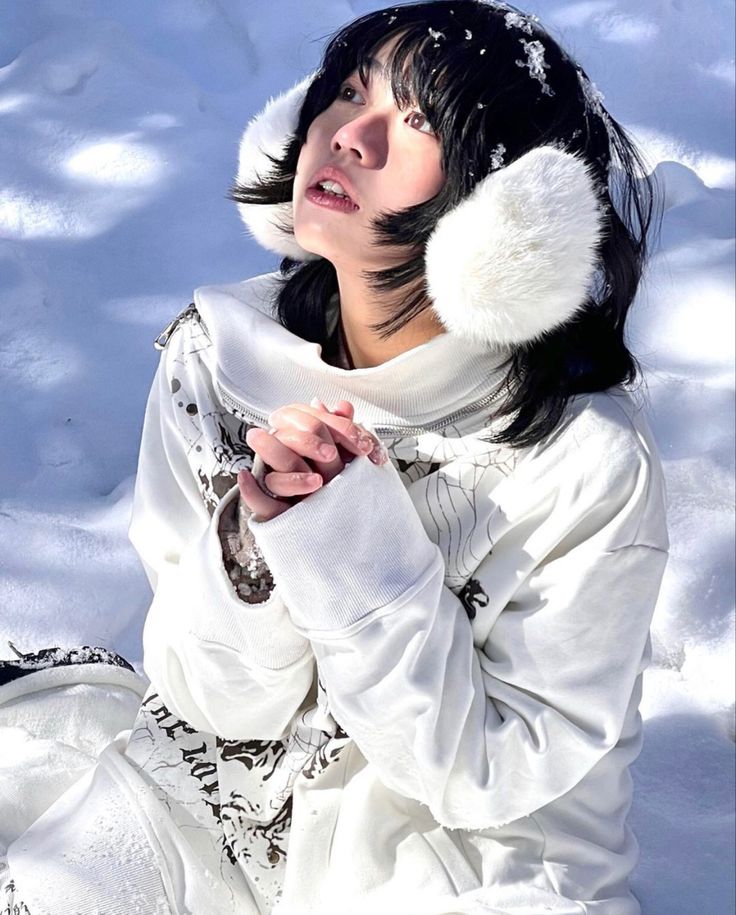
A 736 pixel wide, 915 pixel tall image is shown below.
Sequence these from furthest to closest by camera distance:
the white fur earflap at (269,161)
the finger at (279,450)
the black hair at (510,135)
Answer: the white fur earflap at (269,161) → the black hair at (510,135) → the finger at (279,450)

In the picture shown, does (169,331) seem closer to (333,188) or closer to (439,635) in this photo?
(333,188)

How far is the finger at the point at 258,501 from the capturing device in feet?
3.22

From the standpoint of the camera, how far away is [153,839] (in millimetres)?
1155

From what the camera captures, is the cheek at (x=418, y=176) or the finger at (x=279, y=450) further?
the cheek at (x=418, y=176)

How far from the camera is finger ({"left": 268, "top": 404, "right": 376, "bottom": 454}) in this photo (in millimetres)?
967

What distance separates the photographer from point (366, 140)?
108 centimetres

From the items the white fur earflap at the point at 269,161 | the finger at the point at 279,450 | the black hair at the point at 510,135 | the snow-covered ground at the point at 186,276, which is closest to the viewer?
the finger at the point at 279,450

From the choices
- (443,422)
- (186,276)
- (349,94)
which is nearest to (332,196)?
(349,94)

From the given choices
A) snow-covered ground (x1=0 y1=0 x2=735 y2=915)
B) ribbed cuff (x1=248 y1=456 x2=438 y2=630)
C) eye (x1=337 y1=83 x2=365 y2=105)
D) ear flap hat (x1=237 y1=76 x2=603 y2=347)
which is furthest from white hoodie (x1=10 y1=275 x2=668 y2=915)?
snow-covered ground (x1=0 y1=0 x2=735 y2=915)

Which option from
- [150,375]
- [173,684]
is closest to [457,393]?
[173,684]

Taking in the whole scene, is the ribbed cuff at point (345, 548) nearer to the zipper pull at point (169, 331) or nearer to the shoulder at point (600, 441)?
the shoulder at point (600, 441)

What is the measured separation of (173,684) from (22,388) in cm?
109

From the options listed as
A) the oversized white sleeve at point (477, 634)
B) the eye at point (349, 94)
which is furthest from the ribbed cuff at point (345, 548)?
the eye at point (349, 94)

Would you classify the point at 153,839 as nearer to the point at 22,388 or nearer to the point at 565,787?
the point at 565,787
